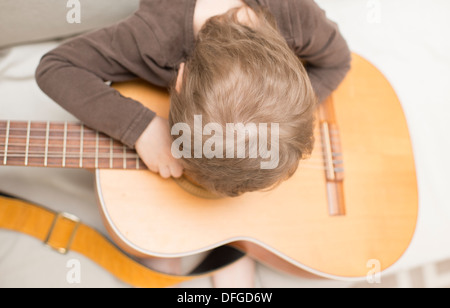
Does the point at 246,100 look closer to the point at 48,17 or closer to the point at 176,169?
the point at 176,169

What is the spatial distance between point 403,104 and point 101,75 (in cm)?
71

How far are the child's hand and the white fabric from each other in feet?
0.82

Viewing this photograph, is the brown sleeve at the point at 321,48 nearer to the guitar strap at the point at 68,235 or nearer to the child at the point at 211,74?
the child at the point at 211,74

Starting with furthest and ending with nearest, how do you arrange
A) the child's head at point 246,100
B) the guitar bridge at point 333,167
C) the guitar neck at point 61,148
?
the guitar bridge at point 333,167
the guitar neck at point 61,148
the child's head at point 246,100

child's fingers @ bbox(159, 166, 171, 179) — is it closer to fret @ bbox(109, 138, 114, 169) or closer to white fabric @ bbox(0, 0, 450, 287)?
fret @ bbox(109, 138, 114, 169)

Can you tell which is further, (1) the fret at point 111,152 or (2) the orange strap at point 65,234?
(2) the orange strap at point 65,234

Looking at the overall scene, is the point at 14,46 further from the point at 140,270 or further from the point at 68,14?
the point at 140,270

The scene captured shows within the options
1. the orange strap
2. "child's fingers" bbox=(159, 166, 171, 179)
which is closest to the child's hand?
"child's fingers" bbox=(159, 166, 171, 179)

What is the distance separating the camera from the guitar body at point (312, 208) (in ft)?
2.20

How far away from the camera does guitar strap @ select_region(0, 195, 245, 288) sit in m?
0.78

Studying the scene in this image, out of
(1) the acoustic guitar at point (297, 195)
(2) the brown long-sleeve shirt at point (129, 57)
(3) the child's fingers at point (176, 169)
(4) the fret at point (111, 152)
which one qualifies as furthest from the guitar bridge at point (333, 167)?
(4) the fret at point (111, 152)

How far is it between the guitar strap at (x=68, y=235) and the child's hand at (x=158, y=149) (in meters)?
0.24
